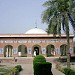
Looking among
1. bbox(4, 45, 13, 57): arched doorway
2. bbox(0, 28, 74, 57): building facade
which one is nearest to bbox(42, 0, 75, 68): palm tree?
bbox(0, 28, 74, 57): building facade

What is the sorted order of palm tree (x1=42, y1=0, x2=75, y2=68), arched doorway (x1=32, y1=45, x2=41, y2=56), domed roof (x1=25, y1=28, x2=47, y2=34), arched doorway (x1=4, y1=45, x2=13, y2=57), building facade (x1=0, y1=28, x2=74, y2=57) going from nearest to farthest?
palm tree (x1=42, y1=0, x2=75, y2=68) < building facade (x1=0, y1=28, x2=74, y2=57) < arched doorway (x1=32, y1=45, x2=41, y2=56) < domed roof (x1=25, y1=28, x2=47, y2=34) < arched doorway (x1=4, y1=45, x2=13, y2=57)

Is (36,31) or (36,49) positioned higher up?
(36,31)

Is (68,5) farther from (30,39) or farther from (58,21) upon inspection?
(30,39)

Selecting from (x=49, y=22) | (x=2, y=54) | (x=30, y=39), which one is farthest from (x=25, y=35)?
(x=49, y=22)

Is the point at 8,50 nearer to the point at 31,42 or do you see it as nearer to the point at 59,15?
the point at 31,42

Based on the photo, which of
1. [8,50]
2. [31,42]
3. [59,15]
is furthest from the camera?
[8,50]

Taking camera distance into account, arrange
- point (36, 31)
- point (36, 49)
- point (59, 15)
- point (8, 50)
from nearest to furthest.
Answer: point (59, 15), point (36, 31), point (36, 49), point (8, 50)

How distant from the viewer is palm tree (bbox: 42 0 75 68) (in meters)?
24.1

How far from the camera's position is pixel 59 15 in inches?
969

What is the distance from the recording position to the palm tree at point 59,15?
24.1 m

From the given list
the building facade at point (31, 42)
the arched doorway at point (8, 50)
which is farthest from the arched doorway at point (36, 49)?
the arched doorway at point (8, 50)

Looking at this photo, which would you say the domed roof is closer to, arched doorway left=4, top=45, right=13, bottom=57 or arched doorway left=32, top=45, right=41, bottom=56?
arched doorway left=32, top=45, right=41, bottom=56

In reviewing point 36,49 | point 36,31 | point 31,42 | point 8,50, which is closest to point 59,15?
point 31,42

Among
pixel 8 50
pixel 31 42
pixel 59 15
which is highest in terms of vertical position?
pixel 59 15
